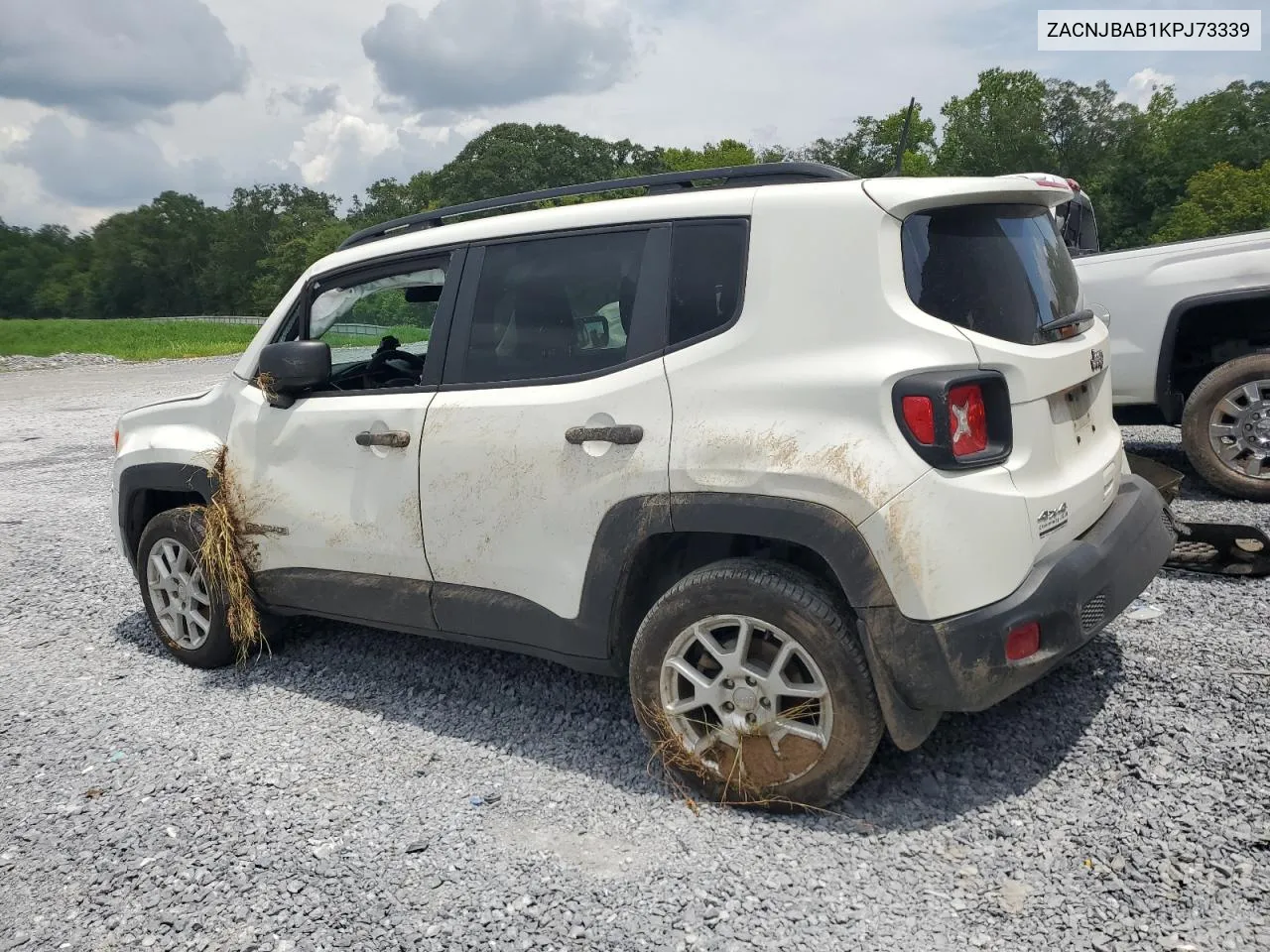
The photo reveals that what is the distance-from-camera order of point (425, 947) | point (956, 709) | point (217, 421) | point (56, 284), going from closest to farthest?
point (425, 947), point (956, 709), point (217, 421), point (56, 284)

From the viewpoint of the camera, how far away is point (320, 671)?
4422mm

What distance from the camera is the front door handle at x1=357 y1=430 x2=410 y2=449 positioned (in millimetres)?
3564

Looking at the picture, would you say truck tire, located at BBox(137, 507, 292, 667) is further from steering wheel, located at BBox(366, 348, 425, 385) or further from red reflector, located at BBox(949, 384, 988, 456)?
red reflector, located at BBox(949, 384, 988, 456)

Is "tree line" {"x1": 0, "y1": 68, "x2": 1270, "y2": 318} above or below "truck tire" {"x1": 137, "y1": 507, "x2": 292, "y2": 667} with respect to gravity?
above

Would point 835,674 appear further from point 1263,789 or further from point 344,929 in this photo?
point 344,929

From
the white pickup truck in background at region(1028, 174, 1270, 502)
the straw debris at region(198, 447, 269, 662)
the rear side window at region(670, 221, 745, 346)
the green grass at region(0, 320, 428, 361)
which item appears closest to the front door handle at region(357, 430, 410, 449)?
the straw debris at region(198, 447, 269, 662)

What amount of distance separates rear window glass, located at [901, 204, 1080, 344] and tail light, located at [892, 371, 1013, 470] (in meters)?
0.22

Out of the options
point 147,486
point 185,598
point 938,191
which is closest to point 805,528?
point 938,191

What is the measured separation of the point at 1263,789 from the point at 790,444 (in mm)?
1736

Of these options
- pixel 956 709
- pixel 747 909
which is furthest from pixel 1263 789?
pixel 747 909

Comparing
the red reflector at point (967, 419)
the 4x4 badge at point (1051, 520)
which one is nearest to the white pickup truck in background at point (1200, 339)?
the 4x4 badge at point (1051, 520)

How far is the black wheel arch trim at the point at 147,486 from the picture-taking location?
433cm

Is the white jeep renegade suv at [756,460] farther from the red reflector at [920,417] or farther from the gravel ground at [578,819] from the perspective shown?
the gravel ground at [578,819]

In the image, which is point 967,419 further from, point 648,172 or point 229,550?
point 648,172
